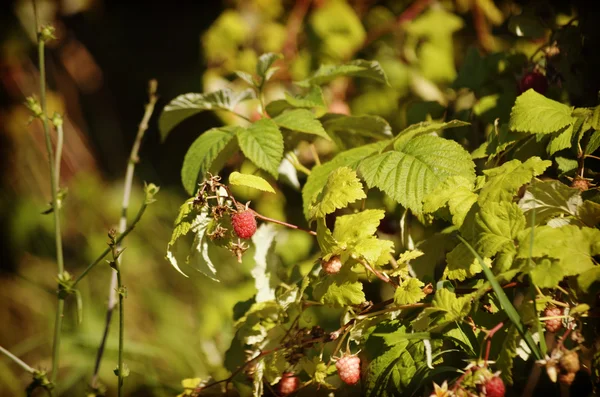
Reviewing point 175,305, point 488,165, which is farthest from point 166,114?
point 175,305

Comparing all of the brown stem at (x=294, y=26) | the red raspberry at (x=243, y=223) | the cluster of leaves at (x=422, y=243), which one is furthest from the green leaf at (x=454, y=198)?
the brown stem at (x=294, y=26)

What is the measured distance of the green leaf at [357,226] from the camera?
0.96m

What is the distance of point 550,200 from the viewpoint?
2.96 feet

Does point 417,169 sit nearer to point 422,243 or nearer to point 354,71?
point 422,243

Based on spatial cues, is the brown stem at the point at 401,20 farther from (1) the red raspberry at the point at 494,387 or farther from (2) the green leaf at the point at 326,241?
(1) the red raspberry at the point at 494,387

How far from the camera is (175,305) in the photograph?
2.52m

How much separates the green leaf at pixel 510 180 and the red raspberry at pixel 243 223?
0.43 meters

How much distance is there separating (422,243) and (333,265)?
0.29 m

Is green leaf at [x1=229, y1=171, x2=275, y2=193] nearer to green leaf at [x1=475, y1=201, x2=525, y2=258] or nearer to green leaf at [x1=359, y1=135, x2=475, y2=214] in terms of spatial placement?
green leaf at [x1=359, y1=135, x2=475, y2=214]

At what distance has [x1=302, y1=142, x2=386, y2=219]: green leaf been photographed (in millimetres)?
1161

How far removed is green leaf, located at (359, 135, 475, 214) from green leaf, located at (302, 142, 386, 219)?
0.27 ft

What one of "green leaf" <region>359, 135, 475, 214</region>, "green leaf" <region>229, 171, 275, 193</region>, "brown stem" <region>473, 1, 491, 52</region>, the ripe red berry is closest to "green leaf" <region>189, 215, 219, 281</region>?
"green leaf" <region>229, 171, 275, 193</region>

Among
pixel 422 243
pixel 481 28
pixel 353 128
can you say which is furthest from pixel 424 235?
pixel 481 28

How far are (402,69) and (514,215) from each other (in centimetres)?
138
